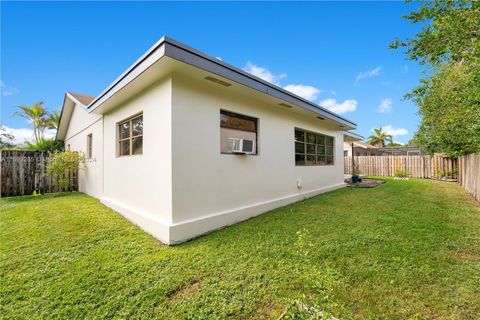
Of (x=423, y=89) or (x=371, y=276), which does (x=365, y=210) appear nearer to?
(x=423, y=89)

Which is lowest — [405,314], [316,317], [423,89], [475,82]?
[405,314]

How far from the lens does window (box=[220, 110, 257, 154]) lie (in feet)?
15.1

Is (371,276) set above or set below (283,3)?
below

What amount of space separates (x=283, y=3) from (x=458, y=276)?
7.38 meters

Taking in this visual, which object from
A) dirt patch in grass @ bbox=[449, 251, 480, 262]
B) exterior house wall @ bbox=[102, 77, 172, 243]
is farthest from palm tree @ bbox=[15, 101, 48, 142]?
dirt patch in grass @ bbox=[449, 251, 480, 262]

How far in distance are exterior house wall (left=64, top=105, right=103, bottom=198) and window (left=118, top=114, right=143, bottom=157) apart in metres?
1.65

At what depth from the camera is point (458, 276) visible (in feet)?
7.93

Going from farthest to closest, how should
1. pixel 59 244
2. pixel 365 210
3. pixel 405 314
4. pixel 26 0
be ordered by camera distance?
pixel 26 0 → pixel 365 210 → pixel 59 244 → pixel 405 314

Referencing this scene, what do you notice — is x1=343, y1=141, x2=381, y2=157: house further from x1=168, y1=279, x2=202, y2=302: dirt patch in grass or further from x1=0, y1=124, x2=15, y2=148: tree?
x1=0, y1=124, x2=15, y2=148: tree

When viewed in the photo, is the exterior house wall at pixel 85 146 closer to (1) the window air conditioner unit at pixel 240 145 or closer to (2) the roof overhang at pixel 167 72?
(2) the roof overhang at pixel 167 72

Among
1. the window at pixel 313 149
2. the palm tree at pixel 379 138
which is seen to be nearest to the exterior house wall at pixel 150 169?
the window at pixel 313 149

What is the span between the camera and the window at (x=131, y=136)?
471 centimetres

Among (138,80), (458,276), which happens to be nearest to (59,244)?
(138,80)

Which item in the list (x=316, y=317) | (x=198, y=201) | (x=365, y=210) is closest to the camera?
(x=316, y=317)
